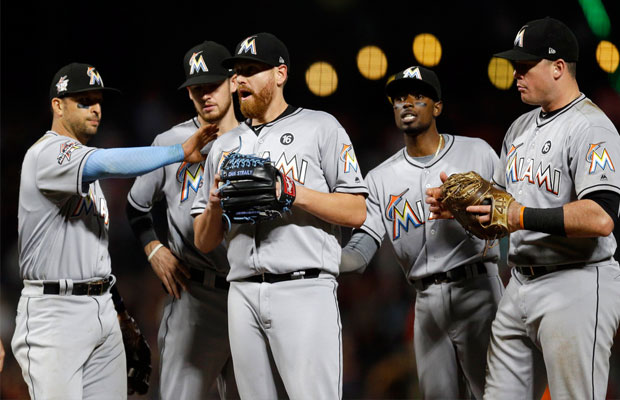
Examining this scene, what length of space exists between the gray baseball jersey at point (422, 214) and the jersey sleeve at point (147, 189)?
1116 mm

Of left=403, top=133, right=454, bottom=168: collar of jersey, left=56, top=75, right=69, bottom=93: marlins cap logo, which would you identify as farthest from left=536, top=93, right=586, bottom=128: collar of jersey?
left=56, top=75, right=69, bottom=93: marlins cap logo

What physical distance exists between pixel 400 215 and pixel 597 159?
3.75 ft

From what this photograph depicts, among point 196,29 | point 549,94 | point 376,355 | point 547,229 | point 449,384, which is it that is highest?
point 196,29

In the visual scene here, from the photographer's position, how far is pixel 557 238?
2596 mm

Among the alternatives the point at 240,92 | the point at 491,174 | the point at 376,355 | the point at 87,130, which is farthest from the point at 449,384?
the point at 376,355

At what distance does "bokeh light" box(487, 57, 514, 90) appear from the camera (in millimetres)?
6344

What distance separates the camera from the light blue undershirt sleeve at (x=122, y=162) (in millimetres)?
2898

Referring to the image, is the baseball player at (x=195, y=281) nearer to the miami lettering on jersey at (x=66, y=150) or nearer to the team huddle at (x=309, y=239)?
the team huddle at (x=309, y=239)

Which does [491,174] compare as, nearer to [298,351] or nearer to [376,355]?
[298,351]

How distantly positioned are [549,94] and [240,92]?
4.26 ft

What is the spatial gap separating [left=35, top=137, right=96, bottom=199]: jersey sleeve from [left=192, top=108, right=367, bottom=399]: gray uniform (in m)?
0.67

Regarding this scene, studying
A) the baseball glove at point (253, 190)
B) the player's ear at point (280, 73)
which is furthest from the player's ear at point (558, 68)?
the baseball glove at point (253, 190)

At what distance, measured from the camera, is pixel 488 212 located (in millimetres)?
2564

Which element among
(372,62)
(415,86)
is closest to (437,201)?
(415,86)
